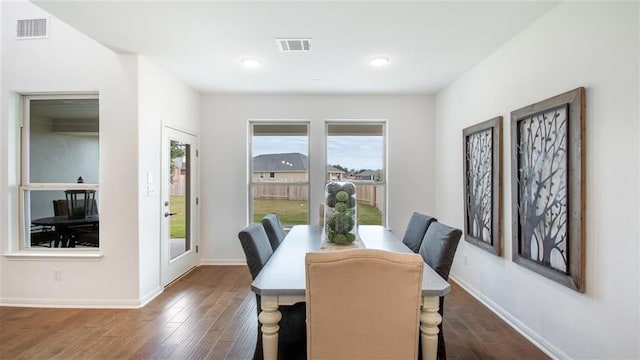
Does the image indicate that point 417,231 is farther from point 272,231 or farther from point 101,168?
point 101,168

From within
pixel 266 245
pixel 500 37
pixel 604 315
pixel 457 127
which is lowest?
pixel 604 315

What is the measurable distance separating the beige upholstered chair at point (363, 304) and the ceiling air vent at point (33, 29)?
3.81 m

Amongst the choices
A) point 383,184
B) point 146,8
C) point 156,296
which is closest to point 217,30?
point 146,8

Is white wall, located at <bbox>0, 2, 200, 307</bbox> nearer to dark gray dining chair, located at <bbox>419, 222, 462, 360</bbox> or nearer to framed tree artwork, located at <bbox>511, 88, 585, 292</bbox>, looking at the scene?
dark gray dining chair, located at <bbox>419, 222, 462, 360</bbox>

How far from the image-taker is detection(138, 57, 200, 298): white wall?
3.20m

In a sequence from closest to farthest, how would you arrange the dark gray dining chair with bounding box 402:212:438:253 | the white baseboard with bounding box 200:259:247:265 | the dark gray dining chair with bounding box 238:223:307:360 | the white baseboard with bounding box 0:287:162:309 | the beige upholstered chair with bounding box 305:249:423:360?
the beige upholstered chair with bounding box 305:249:423:360 < the dark gray dining chair with bounding box 238:223:307:360 < the dark gray dining chair with bounding box 402:212:438:253 < the white baseboard with bounding box 0:287:162:309 < the white baseboard with bounding box 200:259:247:265

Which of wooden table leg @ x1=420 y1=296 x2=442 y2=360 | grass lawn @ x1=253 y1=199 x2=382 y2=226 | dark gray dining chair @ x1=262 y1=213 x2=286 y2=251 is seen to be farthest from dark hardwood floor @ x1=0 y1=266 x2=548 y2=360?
grass lawn @ x1=253 y1=199 x2=382 y2=226

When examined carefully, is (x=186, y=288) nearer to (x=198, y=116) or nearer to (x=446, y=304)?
(x=198, y=116)

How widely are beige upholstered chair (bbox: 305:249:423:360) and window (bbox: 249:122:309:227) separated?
11.2 ft

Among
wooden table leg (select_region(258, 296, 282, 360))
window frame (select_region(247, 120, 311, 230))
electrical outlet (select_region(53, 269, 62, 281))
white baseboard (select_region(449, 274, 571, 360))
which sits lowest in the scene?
white baseboard (select_region(449, 274, 571, 360))

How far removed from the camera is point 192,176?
→ 4.47 metres

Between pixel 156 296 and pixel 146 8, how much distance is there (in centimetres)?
282

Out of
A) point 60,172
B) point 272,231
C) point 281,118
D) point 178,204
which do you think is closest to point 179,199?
point 178,204

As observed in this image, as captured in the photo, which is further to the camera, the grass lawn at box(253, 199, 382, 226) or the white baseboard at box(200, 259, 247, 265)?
the grass lawn at box(253, 199, 382, 226)
